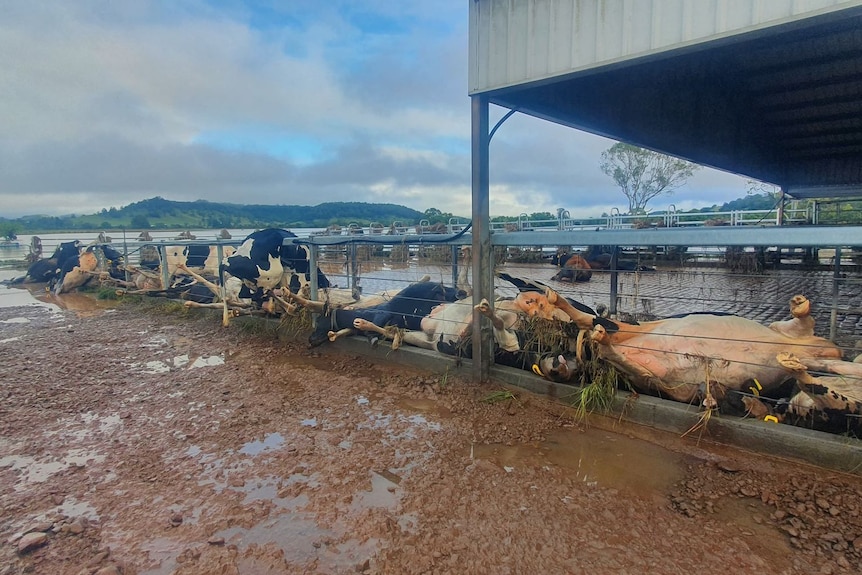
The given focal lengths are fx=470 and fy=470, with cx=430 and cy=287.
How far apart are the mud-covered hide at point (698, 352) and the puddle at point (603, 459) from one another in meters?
0.50

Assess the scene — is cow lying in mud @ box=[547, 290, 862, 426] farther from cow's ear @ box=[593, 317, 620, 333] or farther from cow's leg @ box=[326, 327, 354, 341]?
cow's leg @ box=[326, 327, 354, 341]

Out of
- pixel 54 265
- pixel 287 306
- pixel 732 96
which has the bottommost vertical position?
pixel 287 306

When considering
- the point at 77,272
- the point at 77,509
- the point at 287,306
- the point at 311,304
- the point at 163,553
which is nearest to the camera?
the point at 163,553

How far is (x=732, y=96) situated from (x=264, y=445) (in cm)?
685

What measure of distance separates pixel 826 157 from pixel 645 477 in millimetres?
11887

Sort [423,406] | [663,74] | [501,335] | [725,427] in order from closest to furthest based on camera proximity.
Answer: [725,427] → [423,406] → [501,335] → [663,74]

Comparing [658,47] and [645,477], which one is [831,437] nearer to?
[645,477]

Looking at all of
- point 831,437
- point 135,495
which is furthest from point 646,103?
point 135,495

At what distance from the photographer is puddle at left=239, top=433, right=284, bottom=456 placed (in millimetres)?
3162

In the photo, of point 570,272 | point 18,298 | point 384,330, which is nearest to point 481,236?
point 384,330

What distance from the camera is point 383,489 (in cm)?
266

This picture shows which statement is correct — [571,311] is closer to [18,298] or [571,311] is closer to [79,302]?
[79,302]

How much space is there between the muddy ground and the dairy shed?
1.27m

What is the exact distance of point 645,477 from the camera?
2750 millimetres
